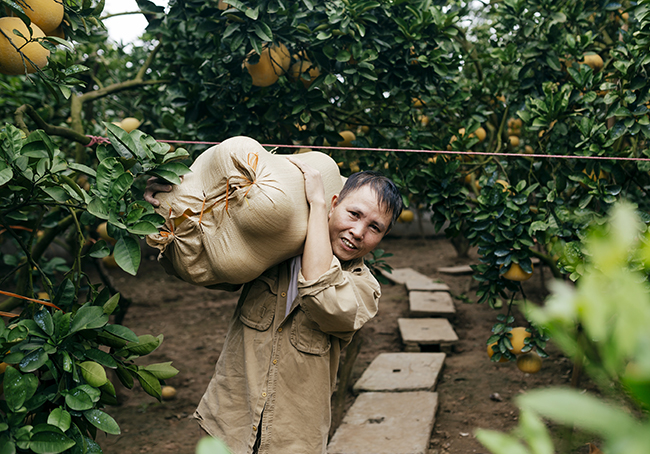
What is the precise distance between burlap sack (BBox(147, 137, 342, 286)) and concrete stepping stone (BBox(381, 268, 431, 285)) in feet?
13.8

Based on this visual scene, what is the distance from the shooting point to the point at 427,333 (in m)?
4.25

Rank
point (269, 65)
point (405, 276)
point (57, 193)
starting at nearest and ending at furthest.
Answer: point (57, 193) < point (269, 65) < point (405, 276)

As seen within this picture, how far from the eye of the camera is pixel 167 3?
2.44m

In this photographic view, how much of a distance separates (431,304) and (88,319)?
12.4 ft

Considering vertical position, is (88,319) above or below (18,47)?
below

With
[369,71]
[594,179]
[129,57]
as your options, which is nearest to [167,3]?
[369,71]

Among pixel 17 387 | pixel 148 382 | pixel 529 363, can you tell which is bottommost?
pixel 529 363

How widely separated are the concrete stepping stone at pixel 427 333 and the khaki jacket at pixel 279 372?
8.42 feet

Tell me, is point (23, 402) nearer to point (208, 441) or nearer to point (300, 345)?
point (300, 345)

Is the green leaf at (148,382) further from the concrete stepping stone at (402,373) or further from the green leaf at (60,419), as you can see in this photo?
the concrete stepping stone at (402,373)

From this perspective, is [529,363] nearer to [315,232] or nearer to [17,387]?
[315,232]

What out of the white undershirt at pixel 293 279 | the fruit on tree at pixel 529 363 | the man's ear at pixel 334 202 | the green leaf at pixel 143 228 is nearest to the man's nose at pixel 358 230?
the man's ear at pixel 334 202

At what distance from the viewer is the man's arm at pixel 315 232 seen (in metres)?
1.42

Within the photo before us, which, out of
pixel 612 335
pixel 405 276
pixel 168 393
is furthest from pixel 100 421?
pixel 405 276
